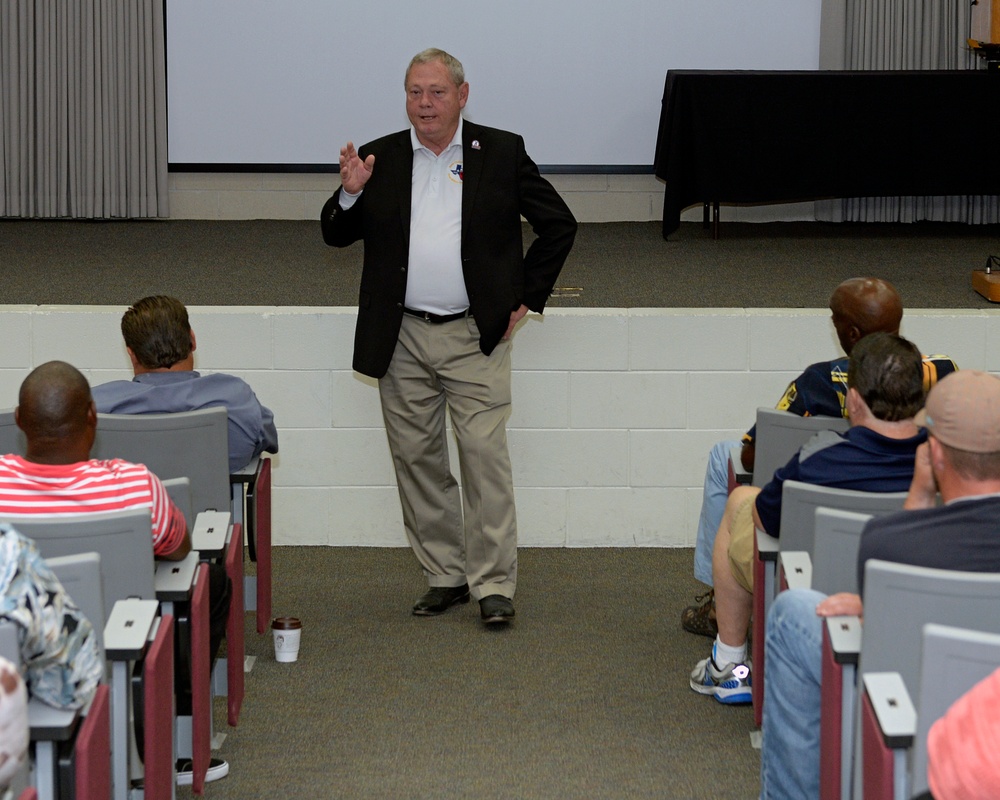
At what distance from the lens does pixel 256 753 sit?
2932 mm

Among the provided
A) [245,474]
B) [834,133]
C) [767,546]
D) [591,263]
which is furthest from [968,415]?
[834,133]

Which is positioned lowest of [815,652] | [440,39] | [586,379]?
[815,652]

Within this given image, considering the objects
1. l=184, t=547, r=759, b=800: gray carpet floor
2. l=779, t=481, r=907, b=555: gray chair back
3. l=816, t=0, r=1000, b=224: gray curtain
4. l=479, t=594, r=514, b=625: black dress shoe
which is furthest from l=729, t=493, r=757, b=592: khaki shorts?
l=816, t=0, r=1000, b=224: gray curtain

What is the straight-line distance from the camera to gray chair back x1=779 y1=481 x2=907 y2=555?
2.41 meters

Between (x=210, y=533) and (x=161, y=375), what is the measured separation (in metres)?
0.55

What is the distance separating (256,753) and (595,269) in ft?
11.7

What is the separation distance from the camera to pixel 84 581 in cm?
193

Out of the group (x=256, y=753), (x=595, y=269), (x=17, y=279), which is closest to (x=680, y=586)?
(x=256, y=753)

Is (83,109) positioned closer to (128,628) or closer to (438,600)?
(438,600)

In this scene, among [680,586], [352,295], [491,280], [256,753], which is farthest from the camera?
[352,295]

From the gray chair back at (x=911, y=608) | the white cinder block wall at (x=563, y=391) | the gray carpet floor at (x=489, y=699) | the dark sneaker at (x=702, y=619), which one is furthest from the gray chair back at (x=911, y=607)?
the white cinder block wall at (x=563, y=391)

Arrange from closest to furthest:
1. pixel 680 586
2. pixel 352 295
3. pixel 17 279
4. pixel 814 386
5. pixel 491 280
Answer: pixel 814 386 → pixel 491 280 → pixel 680 586 → pixel 352 295 → pixel 17 279

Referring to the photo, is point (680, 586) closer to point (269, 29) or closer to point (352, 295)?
point (352, 295)

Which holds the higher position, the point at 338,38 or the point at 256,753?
the point at 338,38
